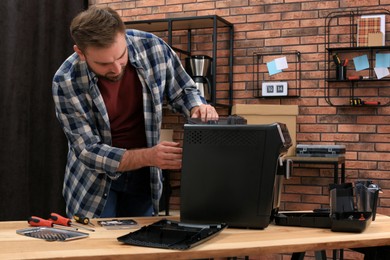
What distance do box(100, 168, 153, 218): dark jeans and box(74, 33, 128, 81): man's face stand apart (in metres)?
0.38

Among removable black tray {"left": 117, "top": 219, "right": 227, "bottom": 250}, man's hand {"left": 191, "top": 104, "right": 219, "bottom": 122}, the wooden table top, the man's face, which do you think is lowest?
the wooden table top

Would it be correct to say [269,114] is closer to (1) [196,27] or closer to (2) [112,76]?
(1) [196,27]

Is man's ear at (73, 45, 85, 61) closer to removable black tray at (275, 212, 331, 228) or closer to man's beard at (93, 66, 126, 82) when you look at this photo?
man's beard at (93, 66, 126, 82)

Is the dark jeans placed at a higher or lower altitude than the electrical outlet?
lower

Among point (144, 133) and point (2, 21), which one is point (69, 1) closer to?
point (2, 21)

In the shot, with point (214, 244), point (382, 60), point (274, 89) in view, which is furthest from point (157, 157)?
point (382, 60)

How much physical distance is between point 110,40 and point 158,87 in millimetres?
336

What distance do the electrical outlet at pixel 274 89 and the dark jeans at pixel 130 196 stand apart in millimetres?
2154

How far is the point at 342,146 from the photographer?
3.62 m

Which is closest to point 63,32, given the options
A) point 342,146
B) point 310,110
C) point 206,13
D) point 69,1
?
point 69,1

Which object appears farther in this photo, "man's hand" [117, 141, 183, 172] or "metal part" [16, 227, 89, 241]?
"man's hand" [117, 141, 183, 172]

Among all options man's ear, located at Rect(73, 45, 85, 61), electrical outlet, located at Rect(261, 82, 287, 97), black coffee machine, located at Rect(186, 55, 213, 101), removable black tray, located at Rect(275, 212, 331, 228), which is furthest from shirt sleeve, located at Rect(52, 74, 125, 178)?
electrical outlet, located at Rect(261, 82, 287, 97)

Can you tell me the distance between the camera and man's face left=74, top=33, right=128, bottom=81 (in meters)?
1.75

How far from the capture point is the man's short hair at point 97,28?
1708 millimetres
